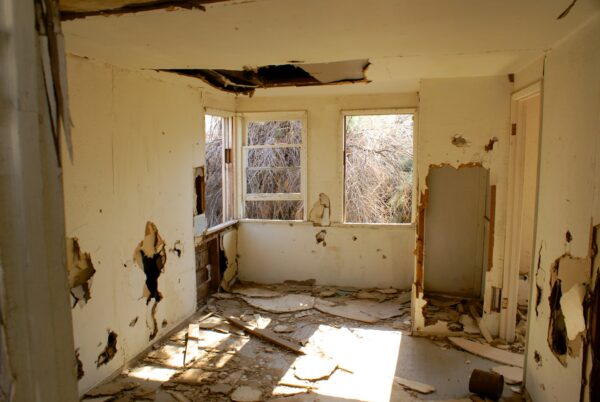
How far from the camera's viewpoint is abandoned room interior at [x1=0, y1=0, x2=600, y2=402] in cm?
89

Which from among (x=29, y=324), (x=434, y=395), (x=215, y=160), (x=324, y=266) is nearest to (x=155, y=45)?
(x=29, y=324)

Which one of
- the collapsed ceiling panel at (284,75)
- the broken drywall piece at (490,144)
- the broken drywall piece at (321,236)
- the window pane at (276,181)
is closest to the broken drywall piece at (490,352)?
the broken drywall piece at (490,144)

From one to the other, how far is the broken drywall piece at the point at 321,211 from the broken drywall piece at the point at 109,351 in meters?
2.81

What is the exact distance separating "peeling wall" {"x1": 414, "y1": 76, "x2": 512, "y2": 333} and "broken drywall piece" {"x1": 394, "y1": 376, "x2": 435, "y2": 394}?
1235 millimetres

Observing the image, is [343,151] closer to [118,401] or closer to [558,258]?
[558,258]

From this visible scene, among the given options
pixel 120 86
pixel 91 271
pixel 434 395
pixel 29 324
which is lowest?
pixel 434 395

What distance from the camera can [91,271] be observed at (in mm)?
3086

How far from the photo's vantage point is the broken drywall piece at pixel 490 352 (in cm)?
362

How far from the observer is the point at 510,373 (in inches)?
135

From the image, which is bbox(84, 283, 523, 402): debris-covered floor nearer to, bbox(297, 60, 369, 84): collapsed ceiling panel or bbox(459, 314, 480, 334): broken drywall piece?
bbox(459, 314, 480, 334): broken drywall piece

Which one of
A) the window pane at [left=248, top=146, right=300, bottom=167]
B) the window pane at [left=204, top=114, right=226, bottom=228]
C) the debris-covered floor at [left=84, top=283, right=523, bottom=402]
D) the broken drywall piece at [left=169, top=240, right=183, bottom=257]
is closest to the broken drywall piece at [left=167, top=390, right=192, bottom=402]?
the debris-covered floor at [left=84, top=283, right=523, bottom=402]

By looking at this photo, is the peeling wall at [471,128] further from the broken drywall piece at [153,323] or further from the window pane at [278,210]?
the window pane at [278,210]

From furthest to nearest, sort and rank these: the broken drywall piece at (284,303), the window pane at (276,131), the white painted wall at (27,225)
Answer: the window pane at (276,131)
the broken drywall piece at (284,303)
the white painted wall at (27,225)

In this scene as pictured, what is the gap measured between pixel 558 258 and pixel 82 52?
3.20 metres
